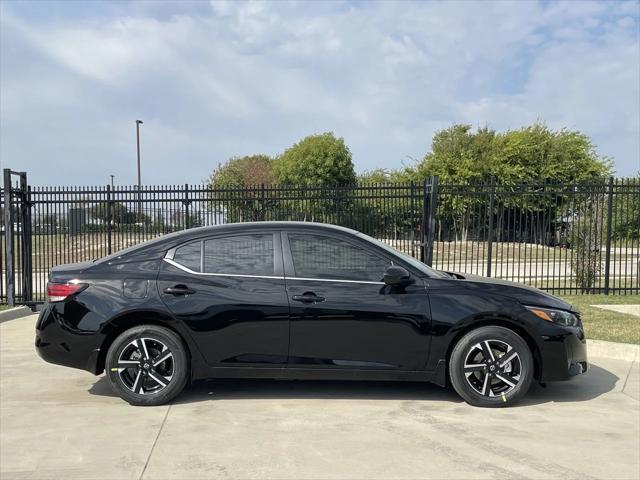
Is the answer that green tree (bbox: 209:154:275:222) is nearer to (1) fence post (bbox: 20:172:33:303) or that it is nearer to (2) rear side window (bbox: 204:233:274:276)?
(1) fence post (bbox: 20:172:33:303)

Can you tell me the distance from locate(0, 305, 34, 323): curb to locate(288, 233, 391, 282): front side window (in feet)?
23.8

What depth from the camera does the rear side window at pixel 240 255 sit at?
5438 mm

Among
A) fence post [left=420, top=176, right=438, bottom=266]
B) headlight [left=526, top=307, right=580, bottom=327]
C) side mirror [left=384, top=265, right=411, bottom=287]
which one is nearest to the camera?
side mirror [left=384, top=265, right=411, bottom=287]

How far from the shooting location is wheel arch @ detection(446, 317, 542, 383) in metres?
5.32

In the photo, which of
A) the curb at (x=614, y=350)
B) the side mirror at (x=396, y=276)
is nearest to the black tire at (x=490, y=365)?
the side mirror at (x=396, y=276)

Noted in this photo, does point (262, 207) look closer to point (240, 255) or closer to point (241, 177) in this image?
point (240, 255)

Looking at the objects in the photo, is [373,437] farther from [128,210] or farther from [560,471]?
[128,210]

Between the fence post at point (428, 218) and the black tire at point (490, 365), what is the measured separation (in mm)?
6451

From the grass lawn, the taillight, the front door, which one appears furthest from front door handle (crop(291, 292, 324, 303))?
the grass lawn

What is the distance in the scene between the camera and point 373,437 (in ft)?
15.0

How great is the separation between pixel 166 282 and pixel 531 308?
10.6 feet

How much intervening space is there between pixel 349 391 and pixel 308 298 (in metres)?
1.16

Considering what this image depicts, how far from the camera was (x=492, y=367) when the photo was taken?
17.3 feet

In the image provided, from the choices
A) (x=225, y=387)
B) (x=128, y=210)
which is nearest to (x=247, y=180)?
(x=128, y=210)
